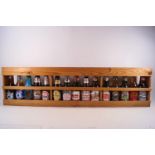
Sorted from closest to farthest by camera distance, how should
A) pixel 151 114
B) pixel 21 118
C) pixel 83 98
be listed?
1. pixel 21 118
2. pixel 151 114
3. pixel 83 98

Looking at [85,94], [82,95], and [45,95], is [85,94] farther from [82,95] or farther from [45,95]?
[45,95]

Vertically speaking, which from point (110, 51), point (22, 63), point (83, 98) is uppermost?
point (110, 51)

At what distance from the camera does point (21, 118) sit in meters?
1.88

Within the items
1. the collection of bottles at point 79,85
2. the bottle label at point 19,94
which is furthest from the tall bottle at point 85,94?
the bottle label at point 19,94

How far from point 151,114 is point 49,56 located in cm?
137

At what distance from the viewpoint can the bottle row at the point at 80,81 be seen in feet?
7.46

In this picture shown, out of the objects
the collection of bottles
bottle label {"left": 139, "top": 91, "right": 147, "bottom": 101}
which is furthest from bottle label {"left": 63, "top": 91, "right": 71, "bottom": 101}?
bottle label {"left": 139, "top": 91, "right": 147, "bottom": 101}

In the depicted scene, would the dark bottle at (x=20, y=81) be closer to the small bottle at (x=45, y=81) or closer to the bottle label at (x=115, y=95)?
the small bottle at (x=45, y=81)

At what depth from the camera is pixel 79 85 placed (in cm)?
229

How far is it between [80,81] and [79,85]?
5 centimetres

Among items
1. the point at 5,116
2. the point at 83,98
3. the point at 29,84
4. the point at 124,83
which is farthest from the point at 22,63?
the point at 124,83

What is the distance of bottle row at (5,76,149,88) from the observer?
7.46 feet

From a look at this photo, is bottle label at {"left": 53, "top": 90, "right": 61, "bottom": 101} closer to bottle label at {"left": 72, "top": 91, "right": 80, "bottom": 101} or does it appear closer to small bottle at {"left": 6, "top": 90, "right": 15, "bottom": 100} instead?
bottle label at {"left": 72, "top": 91, "right": 80, "bottom": 101}

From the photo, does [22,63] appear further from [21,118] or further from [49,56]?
[21,118]
